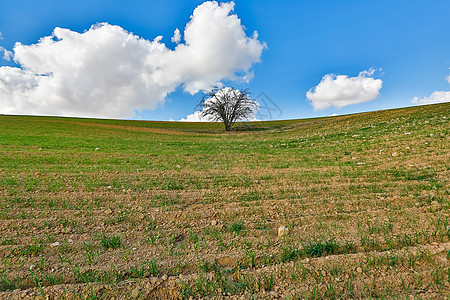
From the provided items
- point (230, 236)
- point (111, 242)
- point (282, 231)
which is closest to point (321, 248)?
point (282, 231)

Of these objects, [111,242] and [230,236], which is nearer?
[111,242]

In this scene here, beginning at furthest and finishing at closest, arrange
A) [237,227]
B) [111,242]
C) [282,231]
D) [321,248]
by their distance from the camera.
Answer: [237,227] → [282,231] → [111,242] → [321,248]

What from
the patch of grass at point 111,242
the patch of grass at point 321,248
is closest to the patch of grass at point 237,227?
the patch of grass at point 321,248

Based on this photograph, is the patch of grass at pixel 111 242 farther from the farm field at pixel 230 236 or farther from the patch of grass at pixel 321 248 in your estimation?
the patch of grass at pixel 321 248

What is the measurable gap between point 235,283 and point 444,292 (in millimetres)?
2333

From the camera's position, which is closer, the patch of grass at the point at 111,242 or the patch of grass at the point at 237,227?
the patch of grass at the point at 111,242

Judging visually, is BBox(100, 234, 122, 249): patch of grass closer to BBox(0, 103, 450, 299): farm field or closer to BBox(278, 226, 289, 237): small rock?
BBox(0, 103, 450, 299): farm field

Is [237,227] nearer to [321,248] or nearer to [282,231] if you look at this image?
[282,231]

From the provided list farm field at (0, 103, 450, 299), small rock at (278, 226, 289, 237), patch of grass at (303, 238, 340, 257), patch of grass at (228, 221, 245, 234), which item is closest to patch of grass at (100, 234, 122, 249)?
farm field at (0, 103, 450, 299)

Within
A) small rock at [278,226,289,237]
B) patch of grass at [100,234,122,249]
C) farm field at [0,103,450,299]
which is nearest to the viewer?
farm field at [0,103,450,299]

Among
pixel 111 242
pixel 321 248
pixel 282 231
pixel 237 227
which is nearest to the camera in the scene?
pixel 321 248

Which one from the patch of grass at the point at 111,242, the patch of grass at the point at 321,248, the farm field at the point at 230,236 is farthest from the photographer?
the patch of grass at the point at 111,242

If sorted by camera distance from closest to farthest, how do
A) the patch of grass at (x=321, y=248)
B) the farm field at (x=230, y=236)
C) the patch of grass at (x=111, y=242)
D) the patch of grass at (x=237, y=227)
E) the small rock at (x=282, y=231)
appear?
1. the farm field at (x=230, y=236)
2. the patch of grass at (x=321, y=248)
3. the patch of grass at (x=111, y=242)
4. the small rock at (x=282, y=231)
5. the patch of grass at (x=237, y=227)

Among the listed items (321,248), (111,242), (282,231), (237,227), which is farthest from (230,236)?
(111,242)
